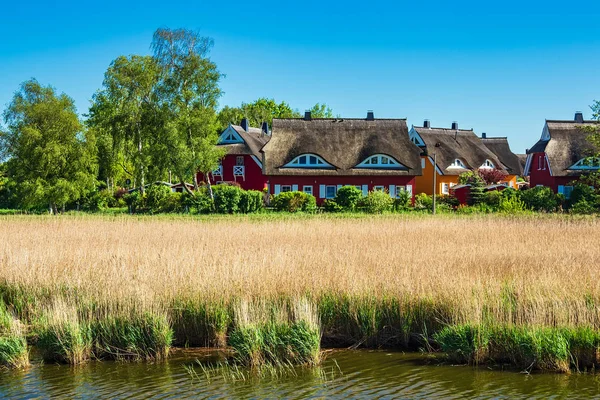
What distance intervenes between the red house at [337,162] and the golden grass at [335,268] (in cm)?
2868

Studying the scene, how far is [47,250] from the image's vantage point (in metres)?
14.2

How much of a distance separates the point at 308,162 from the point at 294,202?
10.8 m

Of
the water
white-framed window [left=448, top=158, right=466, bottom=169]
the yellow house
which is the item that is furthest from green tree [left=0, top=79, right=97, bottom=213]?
the water

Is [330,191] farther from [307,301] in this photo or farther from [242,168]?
[307,301]

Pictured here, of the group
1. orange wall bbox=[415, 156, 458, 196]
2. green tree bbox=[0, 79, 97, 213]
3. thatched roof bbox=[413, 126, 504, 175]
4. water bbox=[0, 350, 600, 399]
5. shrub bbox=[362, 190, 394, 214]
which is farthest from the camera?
thatched roof bbox=[413, 126, 504, 175]

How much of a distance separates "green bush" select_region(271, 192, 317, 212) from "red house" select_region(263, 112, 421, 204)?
29.8 feet

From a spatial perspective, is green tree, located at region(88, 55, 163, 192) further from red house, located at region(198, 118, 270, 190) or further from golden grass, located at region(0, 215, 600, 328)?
golden grass, located at region(0, 215, 600, 328)

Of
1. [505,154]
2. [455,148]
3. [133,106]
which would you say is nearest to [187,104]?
[133,106]

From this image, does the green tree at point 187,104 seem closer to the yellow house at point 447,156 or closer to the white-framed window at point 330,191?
the white-framed window at point 330,191

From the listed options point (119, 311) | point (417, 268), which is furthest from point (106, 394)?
point (417, 268)

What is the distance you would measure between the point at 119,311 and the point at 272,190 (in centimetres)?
3782

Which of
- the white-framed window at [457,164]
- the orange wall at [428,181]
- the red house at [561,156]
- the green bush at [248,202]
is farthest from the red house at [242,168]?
the red house at [561,156]

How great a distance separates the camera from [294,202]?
3712 cm

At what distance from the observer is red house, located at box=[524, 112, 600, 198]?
47.5 m
